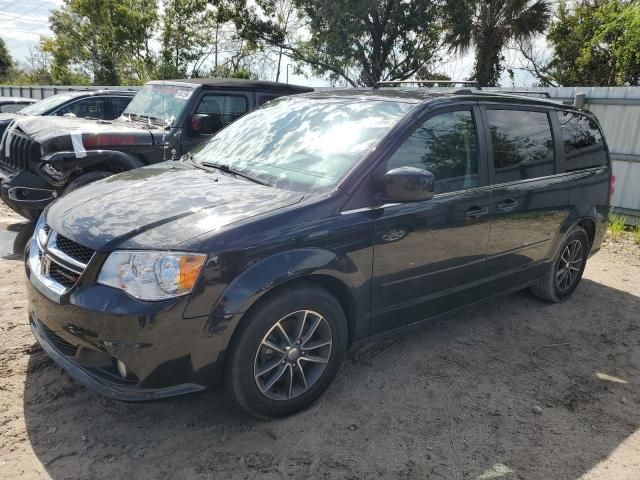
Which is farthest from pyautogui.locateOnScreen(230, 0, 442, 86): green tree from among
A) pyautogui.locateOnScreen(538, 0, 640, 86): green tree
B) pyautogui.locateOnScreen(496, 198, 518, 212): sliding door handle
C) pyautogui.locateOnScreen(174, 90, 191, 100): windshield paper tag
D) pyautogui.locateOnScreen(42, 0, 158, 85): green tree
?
pyautogui.locateOnScreen(496, 198, 518, 212): sliding door handle

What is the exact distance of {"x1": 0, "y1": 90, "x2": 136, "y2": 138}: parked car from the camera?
815cm

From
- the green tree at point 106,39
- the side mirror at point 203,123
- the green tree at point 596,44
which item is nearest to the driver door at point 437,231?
the side mirror at point 203,123

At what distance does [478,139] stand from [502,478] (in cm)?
219

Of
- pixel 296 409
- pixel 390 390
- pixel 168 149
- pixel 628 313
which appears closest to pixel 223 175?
pixel 296 409

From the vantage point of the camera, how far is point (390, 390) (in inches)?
128

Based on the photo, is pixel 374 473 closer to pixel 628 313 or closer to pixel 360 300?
pixel 360 300

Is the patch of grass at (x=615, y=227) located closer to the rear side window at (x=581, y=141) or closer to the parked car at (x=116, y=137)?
the rear side window at (x=581, y=141)

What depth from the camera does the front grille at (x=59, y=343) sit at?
8.63 ft

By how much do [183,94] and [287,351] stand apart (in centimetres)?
483

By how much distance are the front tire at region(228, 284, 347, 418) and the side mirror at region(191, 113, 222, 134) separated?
4.11m

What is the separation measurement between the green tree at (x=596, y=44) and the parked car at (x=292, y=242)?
530 inches

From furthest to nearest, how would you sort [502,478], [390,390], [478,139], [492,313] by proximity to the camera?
[492,313] → [478,139] → [390,390] → [502,478]

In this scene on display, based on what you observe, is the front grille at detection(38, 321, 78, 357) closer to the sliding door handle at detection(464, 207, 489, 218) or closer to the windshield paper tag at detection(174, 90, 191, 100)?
the sliding door handle at detection(464, 207, 489, 218)

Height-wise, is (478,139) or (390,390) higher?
(478,139)
